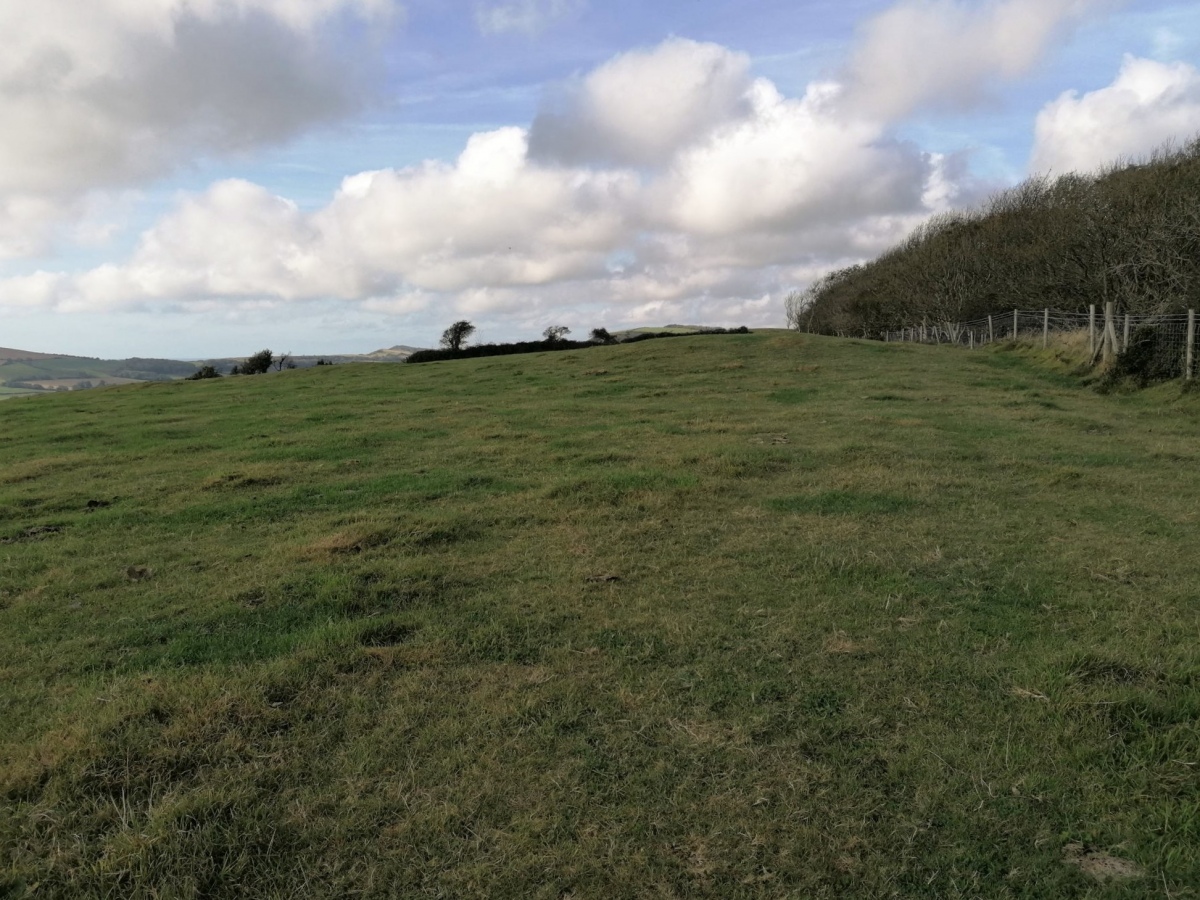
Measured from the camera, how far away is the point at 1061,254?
40844mm

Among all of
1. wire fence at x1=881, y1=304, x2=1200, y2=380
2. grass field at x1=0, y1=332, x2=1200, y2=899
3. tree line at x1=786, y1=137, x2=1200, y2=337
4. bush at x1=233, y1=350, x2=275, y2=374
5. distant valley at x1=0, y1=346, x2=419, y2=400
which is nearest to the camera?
grass field at x1=0, y1=332, x2=1200, y2=899

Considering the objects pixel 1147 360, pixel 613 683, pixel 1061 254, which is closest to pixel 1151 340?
pixel 1147 360

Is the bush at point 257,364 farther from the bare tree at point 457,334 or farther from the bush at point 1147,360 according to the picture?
the bush at point 1147,360

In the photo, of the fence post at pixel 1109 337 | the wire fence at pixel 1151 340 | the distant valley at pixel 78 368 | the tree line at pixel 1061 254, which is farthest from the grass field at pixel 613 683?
the distant valley at pixel 78 368

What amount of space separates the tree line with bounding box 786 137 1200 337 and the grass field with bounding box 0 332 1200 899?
2933 centimetres

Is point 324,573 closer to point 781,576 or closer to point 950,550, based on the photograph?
point 781,576

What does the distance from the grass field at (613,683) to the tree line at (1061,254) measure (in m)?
29.3

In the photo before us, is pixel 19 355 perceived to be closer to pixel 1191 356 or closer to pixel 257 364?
pixel 257 364

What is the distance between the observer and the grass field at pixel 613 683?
3.00 meters

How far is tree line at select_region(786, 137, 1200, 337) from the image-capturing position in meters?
32.8

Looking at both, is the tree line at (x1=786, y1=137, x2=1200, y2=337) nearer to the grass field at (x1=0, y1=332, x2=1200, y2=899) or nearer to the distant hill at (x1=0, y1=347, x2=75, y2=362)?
the grass field at (x1=0, y1=332, x2=1200, y2=899)

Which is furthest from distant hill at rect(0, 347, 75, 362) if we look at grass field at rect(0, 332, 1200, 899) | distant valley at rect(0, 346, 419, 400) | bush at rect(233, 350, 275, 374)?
grass field at rect(0, 332, 1200, 899)

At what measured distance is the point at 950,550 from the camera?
22.3 feet

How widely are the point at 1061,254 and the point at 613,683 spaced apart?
46.3 meters
